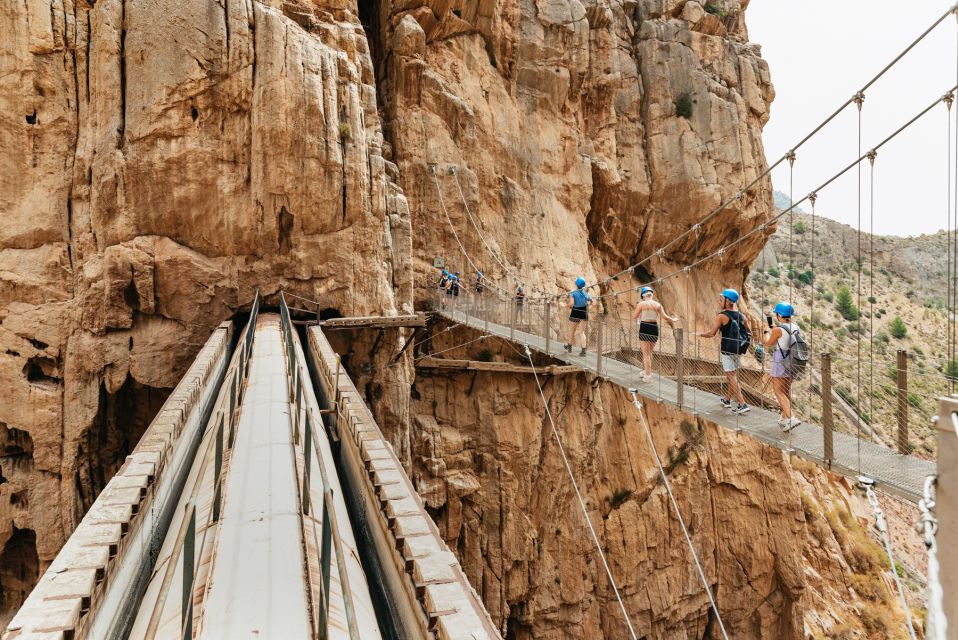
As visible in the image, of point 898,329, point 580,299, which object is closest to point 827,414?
point 580,299

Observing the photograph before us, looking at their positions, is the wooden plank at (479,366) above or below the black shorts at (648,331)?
below

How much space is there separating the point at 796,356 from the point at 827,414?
57 cm

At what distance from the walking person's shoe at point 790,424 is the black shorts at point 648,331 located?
1.81 meters

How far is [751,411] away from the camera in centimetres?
538

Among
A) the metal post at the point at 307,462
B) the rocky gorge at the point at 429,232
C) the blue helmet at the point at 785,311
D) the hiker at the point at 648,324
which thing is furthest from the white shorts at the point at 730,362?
the rocky gorge at the point at 429,232

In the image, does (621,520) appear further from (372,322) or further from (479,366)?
(372,322)

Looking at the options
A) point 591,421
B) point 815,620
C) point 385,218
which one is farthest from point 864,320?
point 385,218

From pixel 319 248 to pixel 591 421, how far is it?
858 cm

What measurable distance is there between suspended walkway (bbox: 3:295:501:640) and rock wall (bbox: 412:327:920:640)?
835cm

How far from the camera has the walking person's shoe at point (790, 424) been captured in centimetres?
459

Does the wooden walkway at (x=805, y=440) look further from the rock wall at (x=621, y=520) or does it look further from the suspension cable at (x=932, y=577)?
the rock wall at (x=621, y=520)

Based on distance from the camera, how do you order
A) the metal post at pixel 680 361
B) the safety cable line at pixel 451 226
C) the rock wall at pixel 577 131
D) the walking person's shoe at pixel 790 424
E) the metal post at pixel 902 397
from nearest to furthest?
the metal post at pixel 902 397
the walking person's shoe at pixel 790 424
the metal post at pixel 680 361
the safety cable line at pixel 451 226
the rock wall at pixel 577 131

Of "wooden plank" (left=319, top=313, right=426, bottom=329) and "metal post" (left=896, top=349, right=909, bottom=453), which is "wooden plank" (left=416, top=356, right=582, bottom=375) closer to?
"wooden plank" (left=319, top=313, right=426, bottom=329)

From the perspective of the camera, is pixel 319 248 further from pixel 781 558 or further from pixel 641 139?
pixel 781 558
